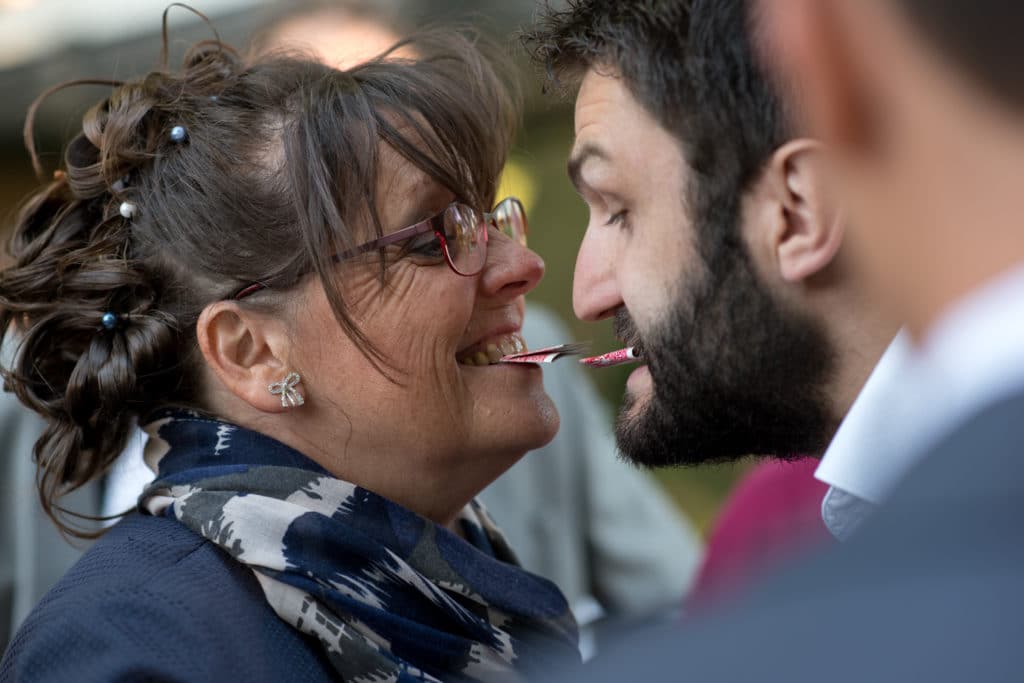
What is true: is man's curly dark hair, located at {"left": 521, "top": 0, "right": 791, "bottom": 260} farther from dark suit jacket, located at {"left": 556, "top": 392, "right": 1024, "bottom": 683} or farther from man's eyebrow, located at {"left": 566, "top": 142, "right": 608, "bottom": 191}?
dark suit jacket, located at {"left": 556, "top": 392, "right": 1024, "bottom": 683}

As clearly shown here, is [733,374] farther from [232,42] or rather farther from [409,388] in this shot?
[232,42]

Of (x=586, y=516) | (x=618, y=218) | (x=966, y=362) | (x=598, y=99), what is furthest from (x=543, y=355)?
(x=586, y=516)

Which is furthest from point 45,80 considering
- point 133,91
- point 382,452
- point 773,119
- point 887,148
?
point 887,148

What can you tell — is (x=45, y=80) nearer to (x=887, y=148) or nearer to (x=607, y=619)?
(x=607, y=619)

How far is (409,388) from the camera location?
2.08 meters

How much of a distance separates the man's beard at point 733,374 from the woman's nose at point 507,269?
0.41 meters

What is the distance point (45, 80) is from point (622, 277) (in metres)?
7.09

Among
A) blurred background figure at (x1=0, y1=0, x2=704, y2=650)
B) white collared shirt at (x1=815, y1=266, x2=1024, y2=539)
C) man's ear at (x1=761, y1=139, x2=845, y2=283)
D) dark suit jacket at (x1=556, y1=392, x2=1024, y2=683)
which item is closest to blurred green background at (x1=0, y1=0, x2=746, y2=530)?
blurred background figure at (x1=0, y1=0, x2=704, y2=650)

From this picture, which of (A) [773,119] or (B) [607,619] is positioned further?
(B) [607,619]

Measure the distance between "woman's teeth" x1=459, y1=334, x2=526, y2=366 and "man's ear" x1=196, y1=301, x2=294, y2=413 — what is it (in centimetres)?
37

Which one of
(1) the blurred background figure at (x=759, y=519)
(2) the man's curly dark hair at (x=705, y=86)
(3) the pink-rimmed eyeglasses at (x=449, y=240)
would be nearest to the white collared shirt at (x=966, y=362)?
(2) the man's curly dark hair at (x=705, y=86)

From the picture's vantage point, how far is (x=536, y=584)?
2.21m

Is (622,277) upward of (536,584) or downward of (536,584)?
upward

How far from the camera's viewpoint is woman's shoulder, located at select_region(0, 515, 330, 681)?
5.50 ft
